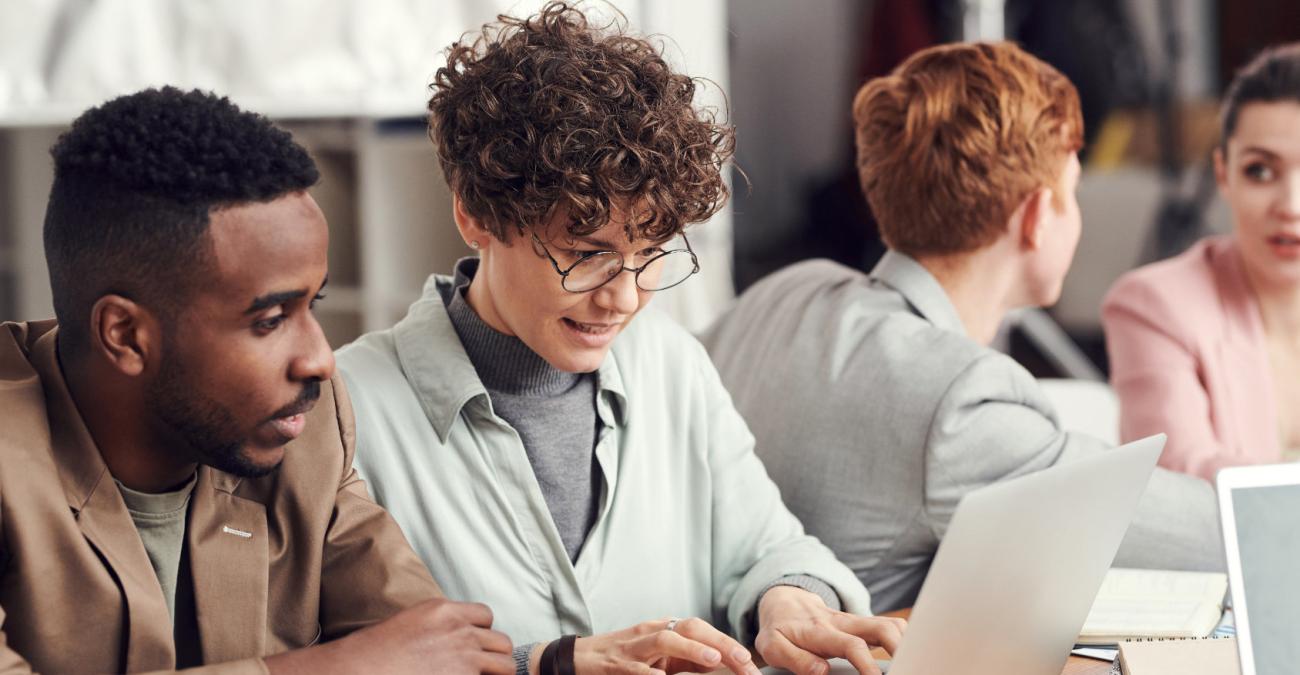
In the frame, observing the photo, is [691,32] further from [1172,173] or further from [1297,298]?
[1172,173]

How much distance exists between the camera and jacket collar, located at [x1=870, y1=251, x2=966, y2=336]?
1706mm

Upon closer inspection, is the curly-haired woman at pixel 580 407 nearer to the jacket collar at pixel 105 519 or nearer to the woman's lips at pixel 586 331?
the woman's lips at pixel 586 331

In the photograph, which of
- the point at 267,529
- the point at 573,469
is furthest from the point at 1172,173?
the point at 267,529

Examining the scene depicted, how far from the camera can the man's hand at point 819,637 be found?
4.05ft

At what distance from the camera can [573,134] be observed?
125 centimetres

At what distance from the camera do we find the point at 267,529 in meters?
1.14

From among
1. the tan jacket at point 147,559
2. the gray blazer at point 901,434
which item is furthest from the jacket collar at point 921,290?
the tan jacket at point 147,559

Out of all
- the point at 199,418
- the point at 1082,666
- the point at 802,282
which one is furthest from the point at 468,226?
the point at 1082,666

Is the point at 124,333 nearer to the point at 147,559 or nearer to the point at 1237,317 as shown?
the point at 147,559

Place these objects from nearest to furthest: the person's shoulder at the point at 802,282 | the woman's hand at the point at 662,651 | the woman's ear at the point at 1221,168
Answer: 1. the woman's hand at the point at 662,651
2. the person's shoulder at the point at 802,282
3. the woman's ear at the point at 1221,168

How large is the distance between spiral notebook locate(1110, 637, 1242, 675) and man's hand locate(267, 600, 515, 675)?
545 mm

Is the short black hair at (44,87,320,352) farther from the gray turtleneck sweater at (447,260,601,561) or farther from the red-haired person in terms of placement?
the red-haired person

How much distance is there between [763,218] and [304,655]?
376cm

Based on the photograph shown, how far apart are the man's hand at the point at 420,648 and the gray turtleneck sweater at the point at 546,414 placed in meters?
0.30
